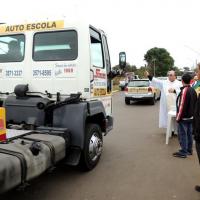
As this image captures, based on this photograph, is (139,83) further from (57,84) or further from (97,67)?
(57,84)

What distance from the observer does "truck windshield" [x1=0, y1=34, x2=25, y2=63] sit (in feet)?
20.2

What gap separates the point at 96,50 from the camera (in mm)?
6355

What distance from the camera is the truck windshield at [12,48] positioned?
615 cm

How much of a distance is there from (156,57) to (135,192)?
110911mm

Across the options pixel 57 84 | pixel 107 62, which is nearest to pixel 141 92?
pixel 107 62

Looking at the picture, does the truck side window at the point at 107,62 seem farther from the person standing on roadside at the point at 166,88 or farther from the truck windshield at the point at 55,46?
the person standing on roadside at the point at 166,88

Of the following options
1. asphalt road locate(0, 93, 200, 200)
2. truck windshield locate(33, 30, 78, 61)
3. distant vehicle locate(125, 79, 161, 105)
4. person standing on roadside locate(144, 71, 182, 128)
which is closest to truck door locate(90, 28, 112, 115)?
truck windshield locate(33, 30, 78, 61)

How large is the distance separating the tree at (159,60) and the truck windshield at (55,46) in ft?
344

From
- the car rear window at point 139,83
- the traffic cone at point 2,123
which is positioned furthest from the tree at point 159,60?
the traffic cone at point 2,123

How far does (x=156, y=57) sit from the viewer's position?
113125mm

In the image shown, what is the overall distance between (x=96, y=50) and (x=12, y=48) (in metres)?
1.59

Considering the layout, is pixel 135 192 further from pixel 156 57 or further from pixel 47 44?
pixel 156 57

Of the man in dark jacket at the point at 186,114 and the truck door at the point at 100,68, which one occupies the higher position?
the truck door at the point at 100,68

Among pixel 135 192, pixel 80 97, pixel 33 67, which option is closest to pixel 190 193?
pixel 135 192
